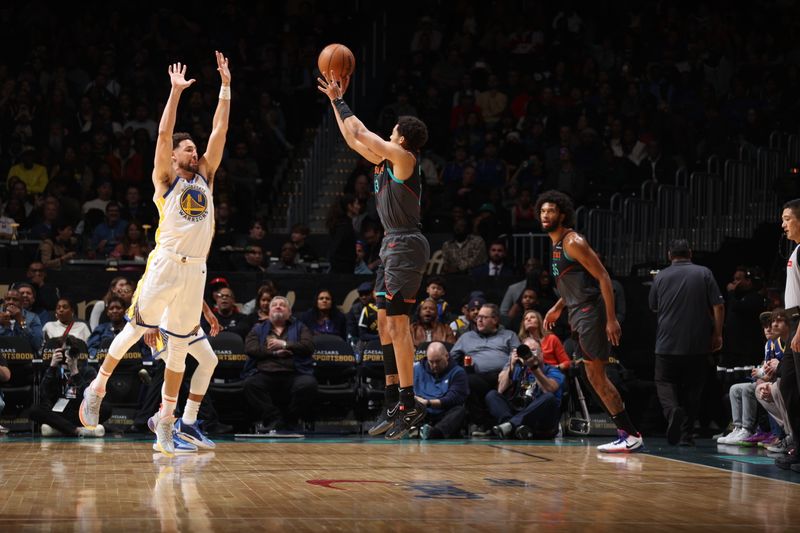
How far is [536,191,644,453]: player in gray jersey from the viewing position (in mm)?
9711

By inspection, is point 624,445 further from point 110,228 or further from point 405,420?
point 110,228

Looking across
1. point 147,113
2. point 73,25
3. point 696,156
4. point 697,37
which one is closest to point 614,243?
point 696,156

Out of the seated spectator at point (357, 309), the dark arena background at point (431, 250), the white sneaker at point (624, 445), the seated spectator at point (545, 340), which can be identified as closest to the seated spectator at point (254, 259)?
the dark arena background at point (431, 250)

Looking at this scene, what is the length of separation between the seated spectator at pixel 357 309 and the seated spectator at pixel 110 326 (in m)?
2.43

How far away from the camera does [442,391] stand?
1176 cm

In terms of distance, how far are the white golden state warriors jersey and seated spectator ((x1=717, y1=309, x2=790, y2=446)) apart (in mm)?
5038

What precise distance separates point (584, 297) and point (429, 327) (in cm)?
320

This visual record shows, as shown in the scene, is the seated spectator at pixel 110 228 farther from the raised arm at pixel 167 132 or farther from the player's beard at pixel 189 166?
the raised arm at pixel 167 132

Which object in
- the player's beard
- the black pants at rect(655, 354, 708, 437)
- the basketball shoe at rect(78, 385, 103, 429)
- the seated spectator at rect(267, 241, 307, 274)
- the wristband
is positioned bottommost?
the basketball shoe at rect(78, 385, 103, 429)

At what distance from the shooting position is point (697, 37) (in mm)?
19375

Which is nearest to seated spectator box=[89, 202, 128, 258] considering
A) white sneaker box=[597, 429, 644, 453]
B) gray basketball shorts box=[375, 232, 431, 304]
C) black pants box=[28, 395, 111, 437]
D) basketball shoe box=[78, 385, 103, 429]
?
black pants box=[28, 395, 111, 437]

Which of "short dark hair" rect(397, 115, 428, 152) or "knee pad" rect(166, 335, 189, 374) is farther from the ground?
"short dark hair" rect(397, 115, 428, 152)

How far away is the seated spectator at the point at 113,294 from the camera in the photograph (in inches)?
483

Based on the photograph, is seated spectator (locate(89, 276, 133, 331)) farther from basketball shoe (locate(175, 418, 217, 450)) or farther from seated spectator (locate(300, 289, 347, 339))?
basketball shoe (locate(175, 418, 217, 450))
